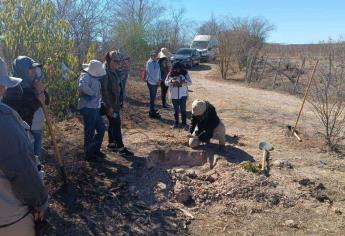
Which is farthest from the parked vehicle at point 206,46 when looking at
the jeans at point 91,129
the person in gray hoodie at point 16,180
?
the person in gray hoodie at point 16,180

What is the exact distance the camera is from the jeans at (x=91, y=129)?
600 cm

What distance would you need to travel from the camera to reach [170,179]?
6.06m

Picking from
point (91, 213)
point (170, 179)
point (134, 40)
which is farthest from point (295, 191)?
point (134, 40)

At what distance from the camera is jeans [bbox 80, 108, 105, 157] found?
6004 mm

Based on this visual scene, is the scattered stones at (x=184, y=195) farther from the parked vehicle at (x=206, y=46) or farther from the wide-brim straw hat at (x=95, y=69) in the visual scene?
the parked vehicle at (x=206, y=46)

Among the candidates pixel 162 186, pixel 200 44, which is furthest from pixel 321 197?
pixel 200 44

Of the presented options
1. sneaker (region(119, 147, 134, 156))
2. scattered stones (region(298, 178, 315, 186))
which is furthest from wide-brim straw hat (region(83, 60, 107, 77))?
scattered stones (region(298, 178, 315, 186))

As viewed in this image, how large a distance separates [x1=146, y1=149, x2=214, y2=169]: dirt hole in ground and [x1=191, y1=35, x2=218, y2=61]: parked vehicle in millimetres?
23603

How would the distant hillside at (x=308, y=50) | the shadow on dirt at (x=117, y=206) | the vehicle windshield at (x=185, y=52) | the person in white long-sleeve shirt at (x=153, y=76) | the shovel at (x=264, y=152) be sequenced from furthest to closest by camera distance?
the vehicle windshield at (x=185, y=52), the distant hillside at (x=308, y=50), the person in white long-sleeve shirt at (x=153, y=76), the shovel at (x=264, y=152), the shadow on dirt at (x=117, y=206)

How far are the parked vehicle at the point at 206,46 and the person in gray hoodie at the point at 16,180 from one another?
28.5m

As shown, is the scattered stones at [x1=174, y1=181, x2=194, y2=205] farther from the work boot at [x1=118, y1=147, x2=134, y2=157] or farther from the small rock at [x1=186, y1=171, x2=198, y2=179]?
the work boot at [x1=118, y1=147, x2=134, y2=157]

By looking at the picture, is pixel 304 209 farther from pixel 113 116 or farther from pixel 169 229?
pixel 113 116

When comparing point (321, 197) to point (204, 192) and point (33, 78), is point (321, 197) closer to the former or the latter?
point (204, 192)

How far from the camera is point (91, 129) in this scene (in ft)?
20.0
